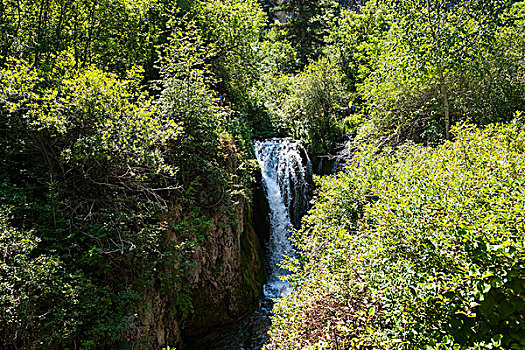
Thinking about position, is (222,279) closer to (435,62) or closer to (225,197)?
(225,197)

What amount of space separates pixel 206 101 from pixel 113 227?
394cm

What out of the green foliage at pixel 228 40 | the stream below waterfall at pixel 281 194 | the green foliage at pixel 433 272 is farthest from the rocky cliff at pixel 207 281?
the green foliage at pixel 228 40

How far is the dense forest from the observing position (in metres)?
2.82

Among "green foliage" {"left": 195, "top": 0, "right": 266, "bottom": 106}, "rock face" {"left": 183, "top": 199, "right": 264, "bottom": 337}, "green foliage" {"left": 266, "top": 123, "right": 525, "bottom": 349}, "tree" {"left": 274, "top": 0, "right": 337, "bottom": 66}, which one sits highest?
"tree" {"left": 274, "top": 0, "right": 337, "bottom": 66}

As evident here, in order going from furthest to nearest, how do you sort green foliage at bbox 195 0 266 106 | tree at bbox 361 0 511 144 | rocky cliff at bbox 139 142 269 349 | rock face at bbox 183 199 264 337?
green foliage at bbox 195 0 266 106 < tree at bbox 361 0 511 144 < rock face at bbox 183 199 264 337 < rocky cliff at bbox 139 142 269 349

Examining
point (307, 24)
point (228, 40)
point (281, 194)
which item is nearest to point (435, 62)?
point (281, 194)

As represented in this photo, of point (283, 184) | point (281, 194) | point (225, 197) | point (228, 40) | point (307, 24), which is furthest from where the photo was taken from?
point (307, 24)

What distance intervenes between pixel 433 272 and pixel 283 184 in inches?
372

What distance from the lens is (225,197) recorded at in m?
7.73

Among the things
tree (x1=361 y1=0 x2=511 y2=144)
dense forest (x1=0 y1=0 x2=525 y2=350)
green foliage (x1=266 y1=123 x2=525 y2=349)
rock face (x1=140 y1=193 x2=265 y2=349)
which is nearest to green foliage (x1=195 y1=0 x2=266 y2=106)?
dense forest (x1=0 y1=0 x2=525 y2=350)

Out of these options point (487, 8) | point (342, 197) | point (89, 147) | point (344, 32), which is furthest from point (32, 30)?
point (344, 32)

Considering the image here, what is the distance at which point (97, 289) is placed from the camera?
174 inches

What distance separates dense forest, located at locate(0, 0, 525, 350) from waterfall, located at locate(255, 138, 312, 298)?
6.49 feet

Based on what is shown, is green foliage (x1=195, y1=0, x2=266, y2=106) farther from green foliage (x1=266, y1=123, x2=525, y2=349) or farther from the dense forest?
green foliage (x1=266, y1=123, x2=525, y2=349)
